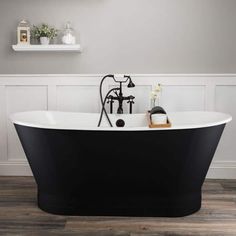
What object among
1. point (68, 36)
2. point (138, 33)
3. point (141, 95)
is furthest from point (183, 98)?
A: point (68, 36)

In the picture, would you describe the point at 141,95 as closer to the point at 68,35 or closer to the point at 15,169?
the point at 68,35

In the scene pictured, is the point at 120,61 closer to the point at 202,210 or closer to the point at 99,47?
the point at 99,47

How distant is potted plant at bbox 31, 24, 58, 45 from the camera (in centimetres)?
378

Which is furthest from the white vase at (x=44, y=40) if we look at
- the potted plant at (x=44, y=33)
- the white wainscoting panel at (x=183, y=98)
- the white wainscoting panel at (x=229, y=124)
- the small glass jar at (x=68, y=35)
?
the white wainscoting panel at (x=229, y=124)

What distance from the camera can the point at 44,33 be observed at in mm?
3779

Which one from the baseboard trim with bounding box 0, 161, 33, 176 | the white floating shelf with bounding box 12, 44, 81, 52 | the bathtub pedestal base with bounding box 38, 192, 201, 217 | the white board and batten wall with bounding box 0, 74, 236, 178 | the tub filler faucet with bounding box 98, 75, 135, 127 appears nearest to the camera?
the bathtub pedestal base with bounding box 38, 192, 201, 217

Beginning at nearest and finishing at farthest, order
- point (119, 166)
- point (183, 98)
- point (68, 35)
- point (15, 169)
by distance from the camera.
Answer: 1. point (119, 166)
2. point (68, 35)
3. point (183, 98)
4. point (15, 169)

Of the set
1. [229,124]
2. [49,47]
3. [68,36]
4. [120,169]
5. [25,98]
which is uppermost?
[68,36]

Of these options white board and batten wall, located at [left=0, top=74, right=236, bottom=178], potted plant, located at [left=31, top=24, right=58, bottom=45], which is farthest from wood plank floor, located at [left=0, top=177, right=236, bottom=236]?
potted plant, located at [left=31, top=24, right=58, bottom=45]

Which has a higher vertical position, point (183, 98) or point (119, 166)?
point (183, 98)

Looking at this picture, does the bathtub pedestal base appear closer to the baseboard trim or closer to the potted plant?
the baseboard trim

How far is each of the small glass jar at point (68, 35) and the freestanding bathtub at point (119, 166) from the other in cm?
103

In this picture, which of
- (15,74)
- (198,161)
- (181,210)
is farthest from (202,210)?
(15,74)

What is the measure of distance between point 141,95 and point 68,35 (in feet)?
3.00
